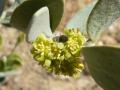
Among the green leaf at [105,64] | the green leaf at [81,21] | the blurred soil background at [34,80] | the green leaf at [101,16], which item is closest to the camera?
the green leaf at [105,64]

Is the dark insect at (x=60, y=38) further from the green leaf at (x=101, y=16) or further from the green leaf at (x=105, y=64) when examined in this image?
the green leaf at (x=105, y=64)

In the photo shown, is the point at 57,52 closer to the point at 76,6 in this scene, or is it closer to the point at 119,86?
the point at 119,86

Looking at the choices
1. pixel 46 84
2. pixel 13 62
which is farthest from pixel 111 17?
pixel 46 84

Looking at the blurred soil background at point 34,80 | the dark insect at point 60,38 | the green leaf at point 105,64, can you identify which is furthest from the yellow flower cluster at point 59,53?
the blurred soil background at point 34,80

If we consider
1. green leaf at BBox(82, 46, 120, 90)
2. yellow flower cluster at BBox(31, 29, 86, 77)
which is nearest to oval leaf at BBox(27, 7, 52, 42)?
yellow flower cluster at BBox(31, 29, 86, 77)

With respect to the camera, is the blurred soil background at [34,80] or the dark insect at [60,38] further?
the blurred soil background at [34,80]

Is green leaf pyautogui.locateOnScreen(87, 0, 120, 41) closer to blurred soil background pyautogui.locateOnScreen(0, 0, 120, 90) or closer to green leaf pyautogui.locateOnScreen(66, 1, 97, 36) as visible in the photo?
green leaf pyautogui.locateOnScreen(66, 1, 97, 36)
